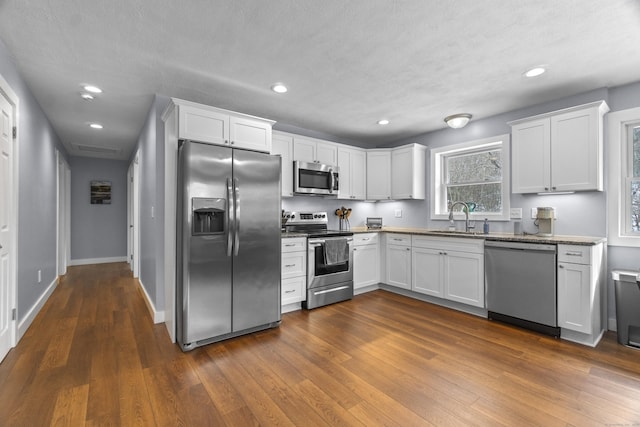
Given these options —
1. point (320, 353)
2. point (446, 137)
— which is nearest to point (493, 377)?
point (320, 353)

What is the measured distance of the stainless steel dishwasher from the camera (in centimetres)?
286

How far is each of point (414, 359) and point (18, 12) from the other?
3690 mm

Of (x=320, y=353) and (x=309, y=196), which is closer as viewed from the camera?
(x=320, y=353)

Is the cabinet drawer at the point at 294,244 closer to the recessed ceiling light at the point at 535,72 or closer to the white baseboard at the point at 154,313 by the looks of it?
the white baseboard at the point at 154,313

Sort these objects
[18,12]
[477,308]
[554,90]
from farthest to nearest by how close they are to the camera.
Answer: [477,308], [554,90], [18,12]

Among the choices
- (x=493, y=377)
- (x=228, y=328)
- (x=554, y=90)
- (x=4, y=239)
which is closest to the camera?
(x=493, y=377)

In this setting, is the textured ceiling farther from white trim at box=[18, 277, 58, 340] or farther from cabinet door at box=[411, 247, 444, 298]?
white trim at box=[18, 277, 58, 340]

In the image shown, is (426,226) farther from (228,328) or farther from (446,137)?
(228,328)

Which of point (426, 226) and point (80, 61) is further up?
point (80, 61)

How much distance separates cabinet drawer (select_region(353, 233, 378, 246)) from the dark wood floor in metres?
1.19

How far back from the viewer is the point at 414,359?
2426 mm

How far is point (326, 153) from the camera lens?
4.48 metres

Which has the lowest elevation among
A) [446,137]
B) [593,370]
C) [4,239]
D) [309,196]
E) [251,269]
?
[593,370]

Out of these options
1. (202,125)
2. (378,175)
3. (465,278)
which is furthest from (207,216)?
(378,175)
